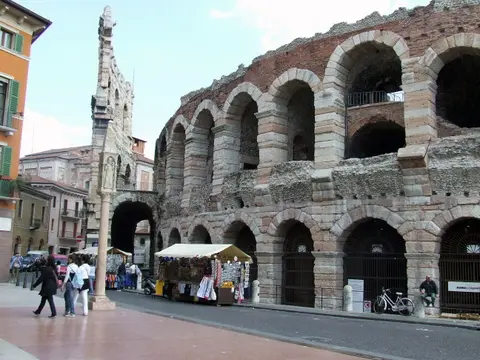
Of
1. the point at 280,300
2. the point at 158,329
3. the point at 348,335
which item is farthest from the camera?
the point at 280,300

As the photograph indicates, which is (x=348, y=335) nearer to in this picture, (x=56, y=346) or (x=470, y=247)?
(x=56, y=346)

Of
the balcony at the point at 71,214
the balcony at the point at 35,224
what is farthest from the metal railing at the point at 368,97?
the balcony at the point at 71,214

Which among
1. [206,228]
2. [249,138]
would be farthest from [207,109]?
[206,228]

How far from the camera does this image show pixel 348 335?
11414mm

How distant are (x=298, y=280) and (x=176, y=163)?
11.1m

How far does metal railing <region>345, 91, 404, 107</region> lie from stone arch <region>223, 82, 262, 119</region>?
414cm

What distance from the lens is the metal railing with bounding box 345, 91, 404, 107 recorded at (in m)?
20.9

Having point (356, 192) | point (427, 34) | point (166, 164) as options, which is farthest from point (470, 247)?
point (166, 164)

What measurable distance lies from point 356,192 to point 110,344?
461 inches

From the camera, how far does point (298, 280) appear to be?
2053 cm

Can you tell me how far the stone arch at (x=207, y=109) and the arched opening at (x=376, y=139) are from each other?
22.1 ft

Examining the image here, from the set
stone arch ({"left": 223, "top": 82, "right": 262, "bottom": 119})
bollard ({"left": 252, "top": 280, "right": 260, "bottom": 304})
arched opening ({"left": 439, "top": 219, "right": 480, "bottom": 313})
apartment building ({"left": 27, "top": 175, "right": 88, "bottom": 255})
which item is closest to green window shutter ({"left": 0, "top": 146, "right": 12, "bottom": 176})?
stone arch ({"left": 223, "top": 82, "right": 262, "bottom": 119})

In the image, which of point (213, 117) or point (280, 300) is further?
point (213, 117)

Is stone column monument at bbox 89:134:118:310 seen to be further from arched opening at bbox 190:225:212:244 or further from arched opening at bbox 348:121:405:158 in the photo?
arched opening at bbox 190:225:212:244
